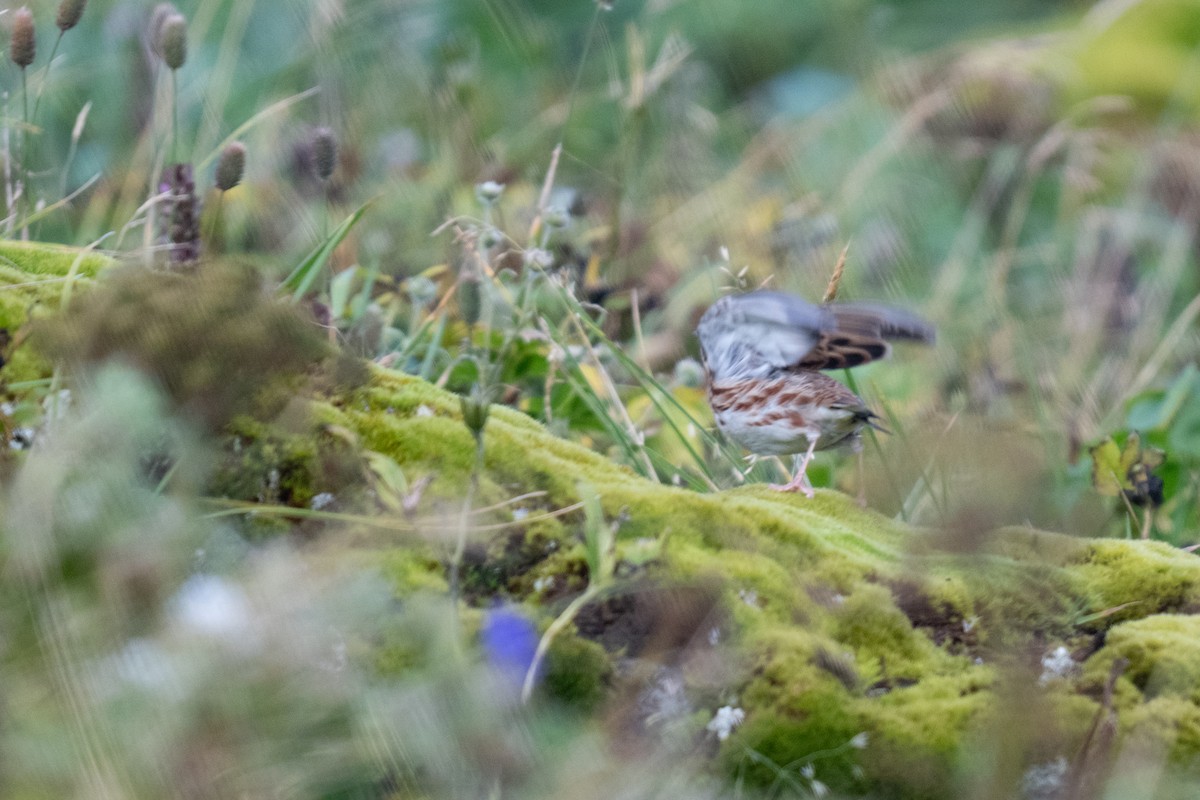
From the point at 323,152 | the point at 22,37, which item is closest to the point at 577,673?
the point at 323,152

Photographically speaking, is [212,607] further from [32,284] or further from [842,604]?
[842,604]

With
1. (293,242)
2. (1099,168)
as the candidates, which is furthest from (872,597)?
(1099,168)

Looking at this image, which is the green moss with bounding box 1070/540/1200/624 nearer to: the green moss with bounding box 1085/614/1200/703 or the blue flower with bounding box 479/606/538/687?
the green moss with bounding box 1085/614/1200/703

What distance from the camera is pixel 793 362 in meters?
2.61

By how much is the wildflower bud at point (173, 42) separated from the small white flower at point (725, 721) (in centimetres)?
173

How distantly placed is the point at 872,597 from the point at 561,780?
0.60 metres

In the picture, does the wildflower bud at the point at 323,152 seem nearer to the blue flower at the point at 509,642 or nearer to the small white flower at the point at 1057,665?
the blue flower at the point at 509,642

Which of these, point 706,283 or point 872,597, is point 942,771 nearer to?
point 872,597

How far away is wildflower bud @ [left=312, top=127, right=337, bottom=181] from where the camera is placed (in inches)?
109

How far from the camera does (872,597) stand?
72.9 inches

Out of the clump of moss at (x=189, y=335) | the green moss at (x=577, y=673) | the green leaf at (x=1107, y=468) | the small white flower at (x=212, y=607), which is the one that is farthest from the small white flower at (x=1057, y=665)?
the green leaf at (x=1107, y=468)

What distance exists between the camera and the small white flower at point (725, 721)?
1.60 m

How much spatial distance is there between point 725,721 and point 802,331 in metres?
1.03

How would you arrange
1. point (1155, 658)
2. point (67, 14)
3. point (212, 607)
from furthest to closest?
1. point (67, 14)
2. point (1155, 658)
3. point (212, 607)
